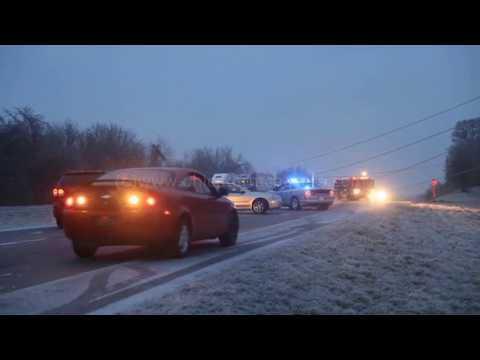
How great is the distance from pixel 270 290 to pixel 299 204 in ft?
71.8

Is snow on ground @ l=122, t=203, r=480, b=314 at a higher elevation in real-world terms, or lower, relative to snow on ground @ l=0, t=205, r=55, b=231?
lower

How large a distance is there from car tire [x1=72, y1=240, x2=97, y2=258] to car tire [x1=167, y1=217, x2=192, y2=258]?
55.7 inches

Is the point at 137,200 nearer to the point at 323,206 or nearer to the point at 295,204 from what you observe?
the point at 295,204

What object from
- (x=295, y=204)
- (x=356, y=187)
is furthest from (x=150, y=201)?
(x=356, y=187)

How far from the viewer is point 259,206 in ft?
80.2

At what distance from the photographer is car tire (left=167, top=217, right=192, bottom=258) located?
8.52m

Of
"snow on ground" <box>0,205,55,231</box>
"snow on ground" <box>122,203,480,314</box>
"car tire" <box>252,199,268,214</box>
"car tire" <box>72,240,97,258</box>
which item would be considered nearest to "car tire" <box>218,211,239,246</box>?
"snow on ground" <box>122,203,480,314</box>

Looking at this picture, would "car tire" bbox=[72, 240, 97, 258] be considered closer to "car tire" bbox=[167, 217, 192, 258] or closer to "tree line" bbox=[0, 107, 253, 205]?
"car tire" bbox=[167, 217, 192, 258]

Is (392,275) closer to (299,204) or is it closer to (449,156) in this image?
(299,204)

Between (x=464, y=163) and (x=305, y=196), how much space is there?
2877 cm

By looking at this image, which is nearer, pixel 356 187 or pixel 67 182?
pixel 67 182
